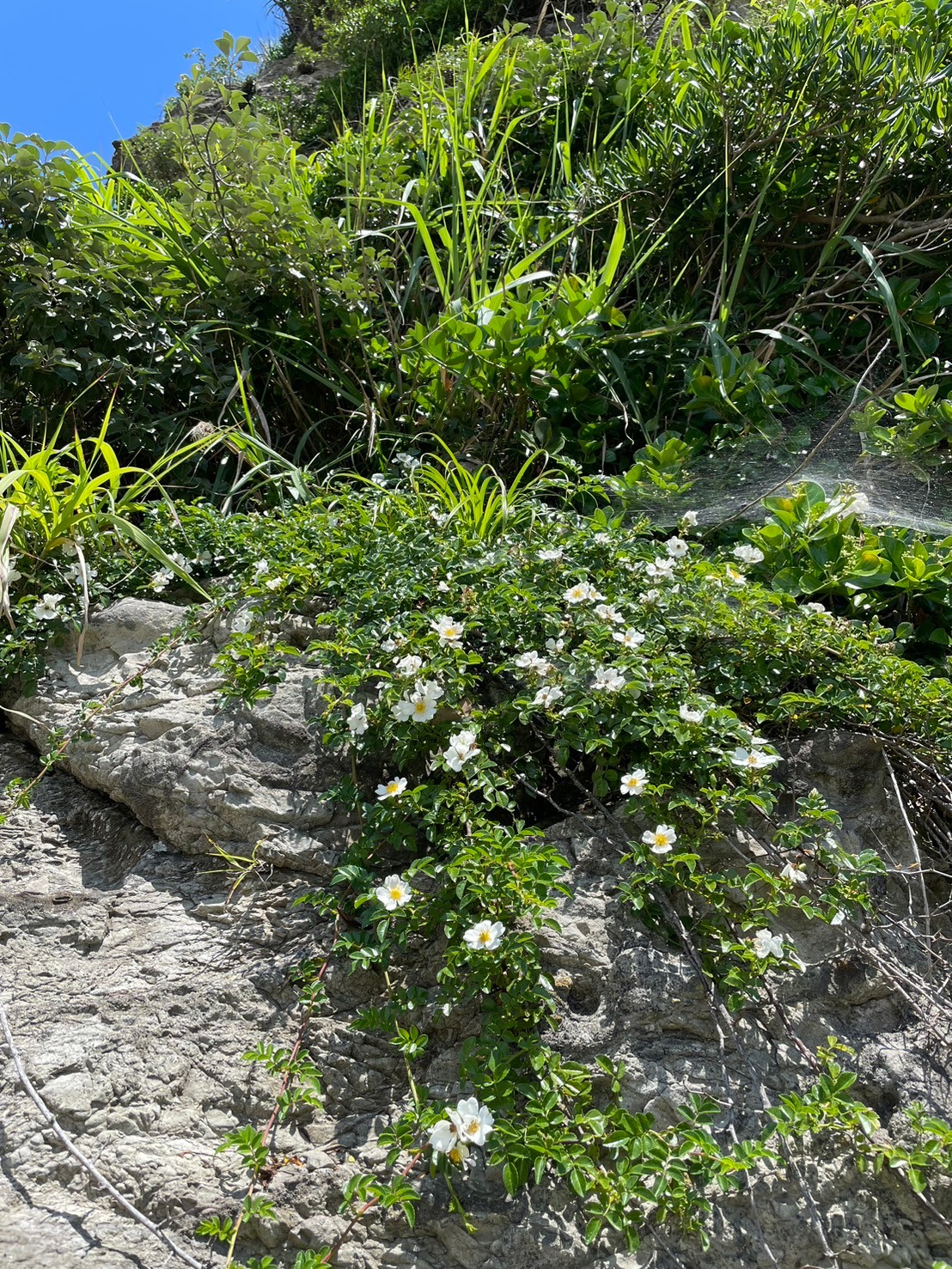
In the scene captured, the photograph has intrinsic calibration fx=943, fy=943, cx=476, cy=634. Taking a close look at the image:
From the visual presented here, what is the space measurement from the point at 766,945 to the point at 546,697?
0.62 meters

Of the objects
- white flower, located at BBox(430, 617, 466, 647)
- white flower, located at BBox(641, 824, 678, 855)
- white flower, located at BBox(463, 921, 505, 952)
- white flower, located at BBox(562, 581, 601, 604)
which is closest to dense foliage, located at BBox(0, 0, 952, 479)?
white flower, located at BBox(562, 581, 601, 604)

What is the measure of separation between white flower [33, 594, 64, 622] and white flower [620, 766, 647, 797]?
1.62 metres

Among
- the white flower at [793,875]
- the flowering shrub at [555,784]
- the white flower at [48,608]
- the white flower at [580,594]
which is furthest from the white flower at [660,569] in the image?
the white flower at [48,608]

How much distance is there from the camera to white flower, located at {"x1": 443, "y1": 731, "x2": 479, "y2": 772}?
1.82 metres

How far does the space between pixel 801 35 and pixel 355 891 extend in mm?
3528

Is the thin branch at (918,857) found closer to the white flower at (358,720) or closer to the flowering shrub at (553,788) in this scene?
the flowering shrub at (553,788)

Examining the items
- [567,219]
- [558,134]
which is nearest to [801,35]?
[567,219]

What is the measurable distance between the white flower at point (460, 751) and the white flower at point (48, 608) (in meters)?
1.29

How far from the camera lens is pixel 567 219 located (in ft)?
13.3

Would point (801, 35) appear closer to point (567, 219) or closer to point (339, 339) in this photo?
point (567, 219)

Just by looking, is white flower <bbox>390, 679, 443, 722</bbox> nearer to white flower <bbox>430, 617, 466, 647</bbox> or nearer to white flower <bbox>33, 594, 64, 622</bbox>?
white flower <bbox>430, 617, 466, 647</bbox>

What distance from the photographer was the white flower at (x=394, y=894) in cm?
170

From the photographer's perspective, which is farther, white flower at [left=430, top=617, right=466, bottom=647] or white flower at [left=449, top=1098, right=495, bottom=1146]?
white flower at [left=430, top=617, right=466, bottom=647]

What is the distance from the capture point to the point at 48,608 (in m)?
2.54
